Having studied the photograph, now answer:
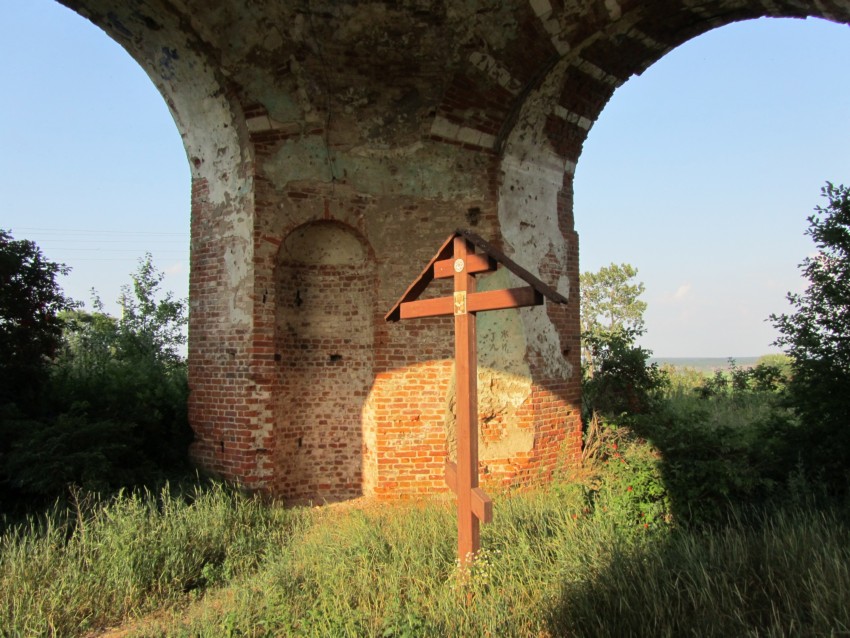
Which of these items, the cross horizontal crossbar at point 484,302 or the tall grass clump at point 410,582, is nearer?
the tall grass clump at point 410,582

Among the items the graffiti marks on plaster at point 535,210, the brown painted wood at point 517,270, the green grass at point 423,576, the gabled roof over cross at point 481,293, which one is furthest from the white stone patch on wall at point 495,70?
the green grass at point 423,576

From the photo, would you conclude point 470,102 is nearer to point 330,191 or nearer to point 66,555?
point 330,191

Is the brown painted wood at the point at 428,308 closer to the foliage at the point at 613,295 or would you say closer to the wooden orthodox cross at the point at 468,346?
the wooden orthodox cross at the point at 468,346

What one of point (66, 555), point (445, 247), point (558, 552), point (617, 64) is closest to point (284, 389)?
point (66, 555)

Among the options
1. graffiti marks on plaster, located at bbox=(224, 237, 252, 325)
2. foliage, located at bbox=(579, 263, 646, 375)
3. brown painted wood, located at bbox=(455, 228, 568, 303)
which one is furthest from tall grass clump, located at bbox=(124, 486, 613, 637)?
foliage, located at bbox=(579, 263, 646, 375)

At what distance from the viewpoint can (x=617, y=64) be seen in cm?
762

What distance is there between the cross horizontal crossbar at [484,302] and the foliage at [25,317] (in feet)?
18.3

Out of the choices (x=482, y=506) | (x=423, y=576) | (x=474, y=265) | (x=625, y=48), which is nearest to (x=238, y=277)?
(x=474, y=265)

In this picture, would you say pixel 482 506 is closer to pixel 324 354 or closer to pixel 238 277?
pixel 324 354

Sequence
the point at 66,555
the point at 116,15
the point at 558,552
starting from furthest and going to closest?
the point at 116,15 < the point at 66,555 < the point at 558,552

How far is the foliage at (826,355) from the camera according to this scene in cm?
599

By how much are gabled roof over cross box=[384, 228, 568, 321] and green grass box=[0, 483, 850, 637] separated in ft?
6.14

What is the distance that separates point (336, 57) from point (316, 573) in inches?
227

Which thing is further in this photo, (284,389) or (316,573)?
(284,389)
